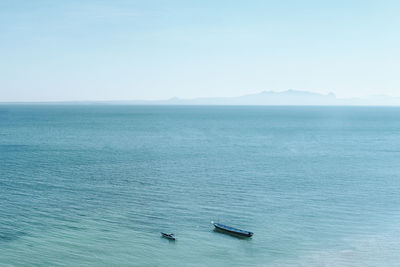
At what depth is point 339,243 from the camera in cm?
4569

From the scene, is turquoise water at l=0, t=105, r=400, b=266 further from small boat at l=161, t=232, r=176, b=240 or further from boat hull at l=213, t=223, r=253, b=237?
boat hull at l=213, t=223, r=253, b=237

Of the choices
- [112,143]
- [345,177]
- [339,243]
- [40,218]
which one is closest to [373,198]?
[345,177]

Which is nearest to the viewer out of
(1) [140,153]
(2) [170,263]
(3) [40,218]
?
(2) [170,263]

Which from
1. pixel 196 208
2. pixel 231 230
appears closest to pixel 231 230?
pixel 231 230

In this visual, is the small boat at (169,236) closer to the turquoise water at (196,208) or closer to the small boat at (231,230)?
the turquoise water at (196,208)

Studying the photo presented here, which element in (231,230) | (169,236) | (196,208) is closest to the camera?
(169,236)

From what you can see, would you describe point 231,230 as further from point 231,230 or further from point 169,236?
point 169,236

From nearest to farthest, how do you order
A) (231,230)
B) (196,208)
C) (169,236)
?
(169,236)
(231,230)
(196,208)

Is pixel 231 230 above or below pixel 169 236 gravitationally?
above

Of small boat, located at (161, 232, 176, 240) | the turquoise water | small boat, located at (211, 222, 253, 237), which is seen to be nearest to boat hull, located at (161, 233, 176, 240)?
small boat, located at (161, 232, 176, 240)

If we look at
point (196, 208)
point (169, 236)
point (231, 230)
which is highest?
point (196, 208)

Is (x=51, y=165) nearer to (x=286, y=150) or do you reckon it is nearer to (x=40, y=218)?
(x=40, y=218)

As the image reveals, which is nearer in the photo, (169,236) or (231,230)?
(169,236)

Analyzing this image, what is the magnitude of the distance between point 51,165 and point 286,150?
62.2 m
